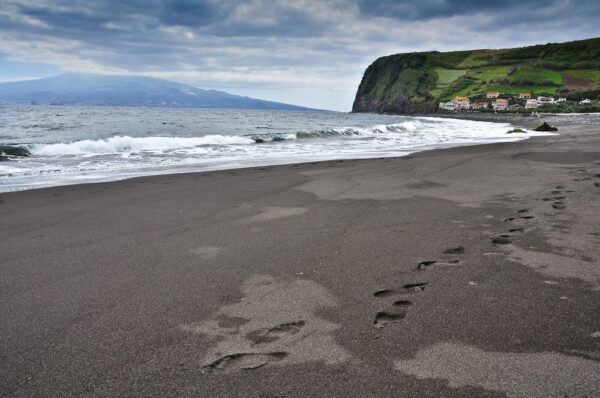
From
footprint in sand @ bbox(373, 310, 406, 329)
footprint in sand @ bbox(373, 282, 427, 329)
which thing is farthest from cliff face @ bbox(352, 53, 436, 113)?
footprint in sand @ bbox(373, 310, 406, 329)

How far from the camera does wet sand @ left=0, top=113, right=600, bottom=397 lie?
262 centimetres

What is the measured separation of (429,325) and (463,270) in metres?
1.37

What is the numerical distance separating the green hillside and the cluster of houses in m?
3.99

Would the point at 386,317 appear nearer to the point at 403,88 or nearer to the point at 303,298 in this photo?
the point at 303,298

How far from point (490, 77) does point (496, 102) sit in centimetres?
4290

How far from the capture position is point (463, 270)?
438 cm

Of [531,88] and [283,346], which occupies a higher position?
[531,88]

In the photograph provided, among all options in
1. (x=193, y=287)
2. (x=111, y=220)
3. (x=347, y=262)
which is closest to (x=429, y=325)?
(x=347, y=262)

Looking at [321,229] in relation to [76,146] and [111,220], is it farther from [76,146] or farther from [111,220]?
[76,146]

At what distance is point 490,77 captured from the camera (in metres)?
164

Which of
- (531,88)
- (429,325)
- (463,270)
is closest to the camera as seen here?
(429,325)

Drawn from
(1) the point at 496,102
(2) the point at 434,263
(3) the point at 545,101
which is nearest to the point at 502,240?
→ (2) the point at 434,263

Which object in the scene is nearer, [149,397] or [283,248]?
[149,397]

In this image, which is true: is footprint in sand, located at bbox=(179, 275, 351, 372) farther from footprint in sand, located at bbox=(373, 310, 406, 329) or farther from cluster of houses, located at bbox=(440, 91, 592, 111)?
cluster of houses, located at bbox=(440, 91, 592, 111)
